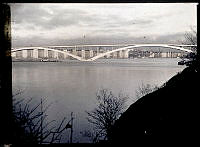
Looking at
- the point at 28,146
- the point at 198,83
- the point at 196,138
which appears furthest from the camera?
the point at 198,83

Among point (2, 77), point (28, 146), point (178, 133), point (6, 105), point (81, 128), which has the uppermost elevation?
point (2, 77)

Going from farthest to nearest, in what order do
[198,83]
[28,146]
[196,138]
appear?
[198,83]
[28,146]
[196,138]

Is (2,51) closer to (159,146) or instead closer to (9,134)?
(9,134)

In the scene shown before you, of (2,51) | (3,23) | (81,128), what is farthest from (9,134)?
(81,128)

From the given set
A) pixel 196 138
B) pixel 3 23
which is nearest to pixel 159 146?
pixel 196 138

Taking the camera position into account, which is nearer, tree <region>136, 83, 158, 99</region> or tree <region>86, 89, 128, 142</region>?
tree <region>86, 89, 128, 142</region>

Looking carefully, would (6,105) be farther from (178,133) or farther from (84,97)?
(84,97)

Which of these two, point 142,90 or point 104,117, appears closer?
point 104,117

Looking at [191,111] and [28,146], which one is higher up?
[191,111]

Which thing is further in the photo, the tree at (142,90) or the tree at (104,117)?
the tree at (142,90)

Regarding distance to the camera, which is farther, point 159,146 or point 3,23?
point 3,23
